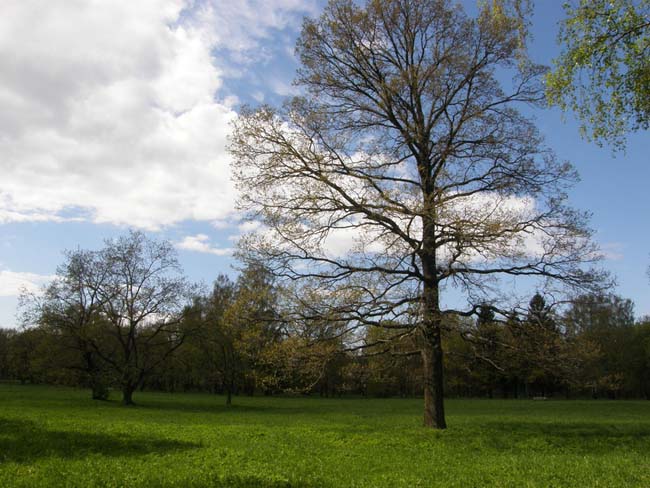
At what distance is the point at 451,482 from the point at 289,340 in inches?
284

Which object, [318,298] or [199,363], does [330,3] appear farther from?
[199,363]

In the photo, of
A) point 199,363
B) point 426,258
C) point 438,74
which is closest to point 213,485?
point 426,258

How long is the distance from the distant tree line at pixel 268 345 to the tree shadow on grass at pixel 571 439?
5.33 feet

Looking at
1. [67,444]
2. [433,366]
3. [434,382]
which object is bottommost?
[67,444]

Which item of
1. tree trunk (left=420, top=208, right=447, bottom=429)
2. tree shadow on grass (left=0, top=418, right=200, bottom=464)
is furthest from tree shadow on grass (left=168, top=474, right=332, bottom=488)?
tree trunk (left=420, top=208, right=447, bottom=429)

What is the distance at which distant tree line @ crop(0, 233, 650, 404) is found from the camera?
50.5 feet

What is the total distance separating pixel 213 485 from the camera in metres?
8.85

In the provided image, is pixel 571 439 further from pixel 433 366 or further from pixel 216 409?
pixel 216 409

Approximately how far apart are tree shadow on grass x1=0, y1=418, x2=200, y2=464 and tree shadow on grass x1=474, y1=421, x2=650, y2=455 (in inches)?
363

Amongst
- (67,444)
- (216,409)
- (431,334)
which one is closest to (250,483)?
(67,444)

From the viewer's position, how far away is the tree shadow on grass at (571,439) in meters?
13.9

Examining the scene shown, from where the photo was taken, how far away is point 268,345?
15.5 metres

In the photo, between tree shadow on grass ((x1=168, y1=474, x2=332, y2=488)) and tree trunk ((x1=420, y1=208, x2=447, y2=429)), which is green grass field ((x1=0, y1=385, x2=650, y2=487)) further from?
tree trunk ((x1=420, y1=208, x2=447, y2=429))

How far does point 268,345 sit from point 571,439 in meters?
9.72
